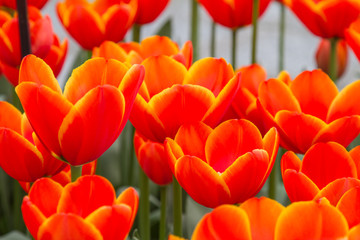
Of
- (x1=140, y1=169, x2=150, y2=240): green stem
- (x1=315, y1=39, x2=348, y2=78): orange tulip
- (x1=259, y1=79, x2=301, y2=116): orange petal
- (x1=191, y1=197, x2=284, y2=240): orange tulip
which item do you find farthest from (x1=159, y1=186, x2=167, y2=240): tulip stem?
(x1=315, y1=39, x2=348, y2=78): orange tulip

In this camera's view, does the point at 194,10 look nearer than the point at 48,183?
No

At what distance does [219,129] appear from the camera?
39 cm

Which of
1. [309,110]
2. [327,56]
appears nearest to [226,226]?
[309,110]

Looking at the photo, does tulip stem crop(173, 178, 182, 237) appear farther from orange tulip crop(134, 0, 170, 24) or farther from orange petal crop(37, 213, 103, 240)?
orange tulip crop(134, 0, 170, 24)

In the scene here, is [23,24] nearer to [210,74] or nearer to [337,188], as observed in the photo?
[210,74]

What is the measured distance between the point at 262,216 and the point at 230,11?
0.40 meters

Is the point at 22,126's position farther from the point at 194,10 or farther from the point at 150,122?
the point at 194,10

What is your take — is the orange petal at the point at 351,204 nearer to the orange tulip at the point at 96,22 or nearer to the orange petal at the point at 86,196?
the orange petal at the point at 86,196

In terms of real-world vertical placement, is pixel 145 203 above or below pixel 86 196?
below

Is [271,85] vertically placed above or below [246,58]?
above

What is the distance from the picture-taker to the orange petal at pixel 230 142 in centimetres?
39

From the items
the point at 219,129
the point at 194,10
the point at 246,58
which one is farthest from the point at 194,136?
the point at 246,58

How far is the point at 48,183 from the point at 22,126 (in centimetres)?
9

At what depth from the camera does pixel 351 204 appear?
31 centimetres
